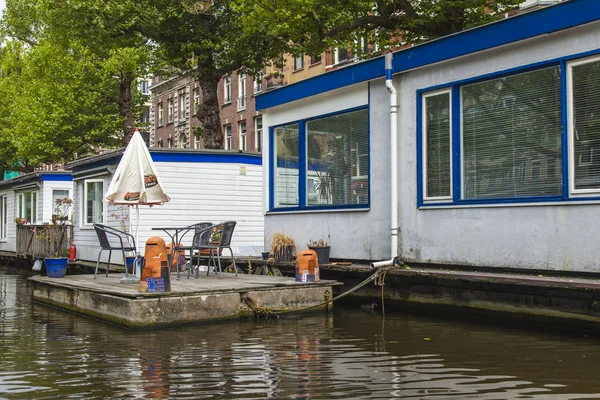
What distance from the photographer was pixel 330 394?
597 centimetres

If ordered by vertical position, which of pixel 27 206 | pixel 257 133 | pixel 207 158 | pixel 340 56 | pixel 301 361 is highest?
pixel 340 56

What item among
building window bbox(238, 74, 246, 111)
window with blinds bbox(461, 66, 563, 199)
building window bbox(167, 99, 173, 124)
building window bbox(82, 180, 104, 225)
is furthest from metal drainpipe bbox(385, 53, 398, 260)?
building window bbox(167, 99, 173, 124)

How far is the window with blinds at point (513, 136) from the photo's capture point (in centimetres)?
1001

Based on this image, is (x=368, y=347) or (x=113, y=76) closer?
(x=368, y=347)

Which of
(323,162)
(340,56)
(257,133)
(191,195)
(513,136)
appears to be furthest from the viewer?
(257,133)

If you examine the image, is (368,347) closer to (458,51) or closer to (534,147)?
(534,147)

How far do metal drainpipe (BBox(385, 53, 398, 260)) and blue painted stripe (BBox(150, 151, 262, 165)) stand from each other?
865 cm

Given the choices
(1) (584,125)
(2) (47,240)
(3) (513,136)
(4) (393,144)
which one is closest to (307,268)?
(4) (393,144)

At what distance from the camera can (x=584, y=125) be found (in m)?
9.55

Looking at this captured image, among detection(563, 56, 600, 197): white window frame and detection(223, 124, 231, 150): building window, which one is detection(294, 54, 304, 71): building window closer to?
detection(223, 124, 231, 150): building window

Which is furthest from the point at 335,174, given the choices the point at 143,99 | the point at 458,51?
the point at 143,99

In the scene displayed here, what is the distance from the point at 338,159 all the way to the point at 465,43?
363 cm

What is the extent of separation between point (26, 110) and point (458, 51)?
92.8 ft

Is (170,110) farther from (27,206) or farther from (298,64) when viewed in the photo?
(27,206)
